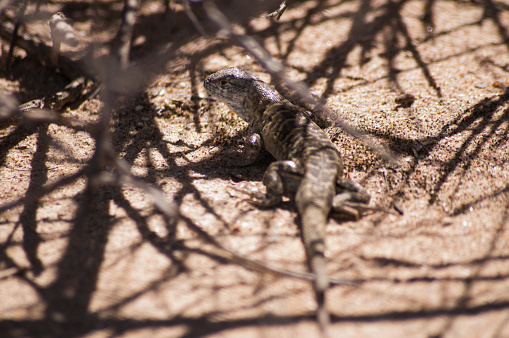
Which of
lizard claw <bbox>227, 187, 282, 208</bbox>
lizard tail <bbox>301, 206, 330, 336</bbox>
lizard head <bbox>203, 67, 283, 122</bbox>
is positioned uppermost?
lizard head <bbox>203, 67, 283, 122</bbox>

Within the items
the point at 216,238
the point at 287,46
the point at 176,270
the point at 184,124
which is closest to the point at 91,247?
the point at 176,270

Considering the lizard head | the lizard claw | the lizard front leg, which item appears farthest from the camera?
the lizard head

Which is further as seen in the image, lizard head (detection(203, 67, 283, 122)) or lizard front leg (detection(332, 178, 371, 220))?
lizard head (detection(203, 67, 283, 122))

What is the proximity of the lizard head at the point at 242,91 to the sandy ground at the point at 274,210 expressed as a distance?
0.33 meters

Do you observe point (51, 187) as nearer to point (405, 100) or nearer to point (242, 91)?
point (242, 91)

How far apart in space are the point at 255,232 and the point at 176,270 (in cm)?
65

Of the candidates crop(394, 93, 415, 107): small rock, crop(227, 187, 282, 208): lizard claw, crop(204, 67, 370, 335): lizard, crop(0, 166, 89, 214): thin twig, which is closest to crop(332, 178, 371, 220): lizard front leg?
crop(204, 67, 370, 335): lizard

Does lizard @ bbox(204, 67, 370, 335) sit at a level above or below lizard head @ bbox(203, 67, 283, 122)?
below

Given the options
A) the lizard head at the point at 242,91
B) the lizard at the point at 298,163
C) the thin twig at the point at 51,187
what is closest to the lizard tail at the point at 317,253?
the lizard at the point at 298,163

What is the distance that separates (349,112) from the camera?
13.3 feet

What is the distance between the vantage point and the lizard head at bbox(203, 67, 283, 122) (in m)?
4.08

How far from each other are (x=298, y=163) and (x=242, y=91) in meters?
1.24

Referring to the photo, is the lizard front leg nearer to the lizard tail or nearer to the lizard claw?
the lizard tail

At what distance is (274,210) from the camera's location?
3.06 metres
